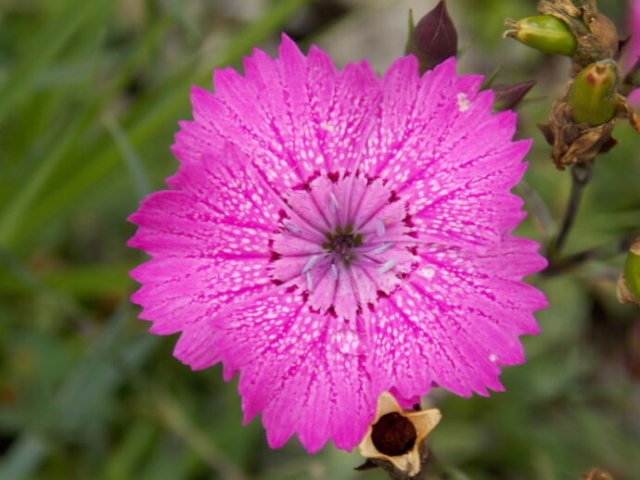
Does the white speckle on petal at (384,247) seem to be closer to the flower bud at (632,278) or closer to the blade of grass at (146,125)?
the flower bud at (632,278)

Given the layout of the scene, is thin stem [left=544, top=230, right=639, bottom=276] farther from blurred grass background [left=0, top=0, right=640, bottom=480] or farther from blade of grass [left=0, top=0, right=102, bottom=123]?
blade of grass [left=0, top=0, right=102, bottom=123]

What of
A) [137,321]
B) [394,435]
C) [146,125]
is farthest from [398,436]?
[137,321]

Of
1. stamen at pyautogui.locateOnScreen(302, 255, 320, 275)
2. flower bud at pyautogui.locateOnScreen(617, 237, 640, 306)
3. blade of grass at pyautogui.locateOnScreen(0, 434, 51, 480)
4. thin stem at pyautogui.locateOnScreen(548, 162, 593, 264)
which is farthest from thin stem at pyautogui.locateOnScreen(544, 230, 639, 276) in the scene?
blade of grass at pyautogui.locateOnScreen(0, 434, 51, 480)

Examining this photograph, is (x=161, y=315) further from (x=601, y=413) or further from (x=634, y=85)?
(x=601, y=413)

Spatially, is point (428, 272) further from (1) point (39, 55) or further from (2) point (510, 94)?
(1) point (39, 55)

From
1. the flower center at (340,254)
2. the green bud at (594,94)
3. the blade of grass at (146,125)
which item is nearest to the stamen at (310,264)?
the flower center at (340,254)
